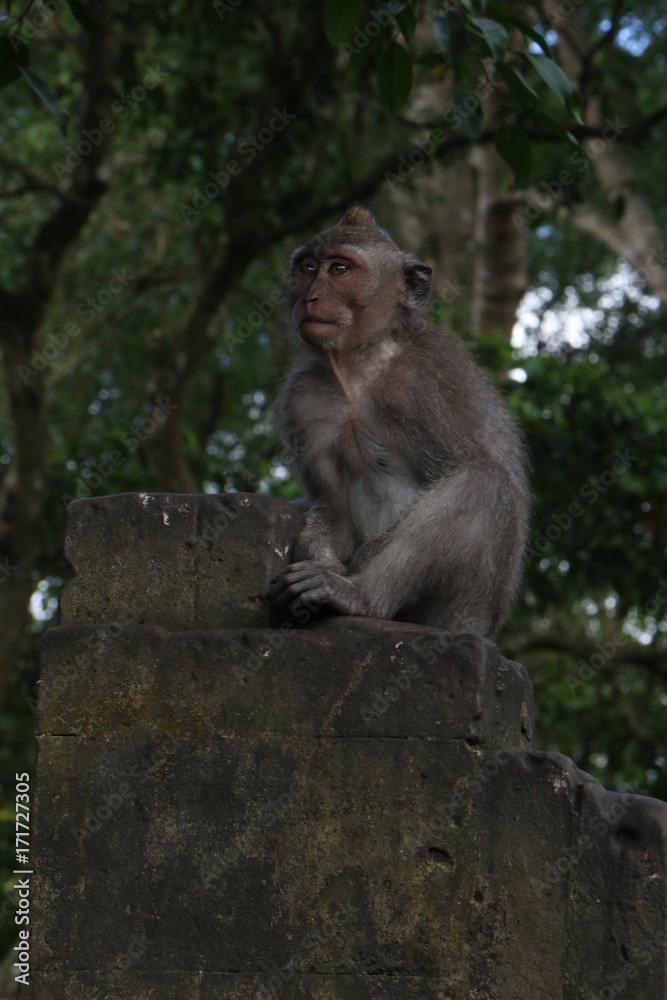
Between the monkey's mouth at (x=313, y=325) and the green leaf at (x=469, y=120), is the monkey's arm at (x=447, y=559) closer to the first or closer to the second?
the monkey's mouth at (x=313, y=325)

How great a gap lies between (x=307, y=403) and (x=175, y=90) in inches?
306

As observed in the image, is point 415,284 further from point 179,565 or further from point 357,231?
point 179,565

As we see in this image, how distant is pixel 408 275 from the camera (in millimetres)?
5512

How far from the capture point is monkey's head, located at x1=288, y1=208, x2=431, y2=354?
5258mm

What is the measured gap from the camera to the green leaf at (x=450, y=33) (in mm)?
4660

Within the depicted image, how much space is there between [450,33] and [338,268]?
107 cm

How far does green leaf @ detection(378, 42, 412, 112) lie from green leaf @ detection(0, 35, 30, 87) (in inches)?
53.7

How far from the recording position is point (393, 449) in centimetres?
513

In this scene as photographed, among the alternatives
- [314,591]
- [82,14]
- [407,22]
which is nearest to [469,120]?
[407,22]

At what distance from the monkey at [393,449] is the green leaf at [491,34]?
42.2 inches

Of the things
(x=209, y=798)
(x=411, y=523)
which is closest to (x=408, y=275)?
(x=411, y=523)

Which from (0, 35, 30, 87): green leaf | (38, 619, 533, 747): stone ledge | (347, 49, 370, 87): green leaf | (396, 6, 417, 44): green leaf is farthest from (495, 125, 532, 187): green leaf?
(38, 619, 533, 747): stone ledge

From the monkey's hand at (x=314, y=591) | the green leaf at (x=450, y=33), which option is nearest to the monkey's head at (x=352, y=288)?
the green leaf at (x=450, y=33)

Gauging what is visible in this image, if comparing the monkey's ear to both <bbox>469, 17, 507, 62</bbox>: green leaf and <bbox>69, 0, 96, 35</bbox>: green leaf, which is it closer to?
<bbox>469, 17, 507, 62</bbox>: green leaf
